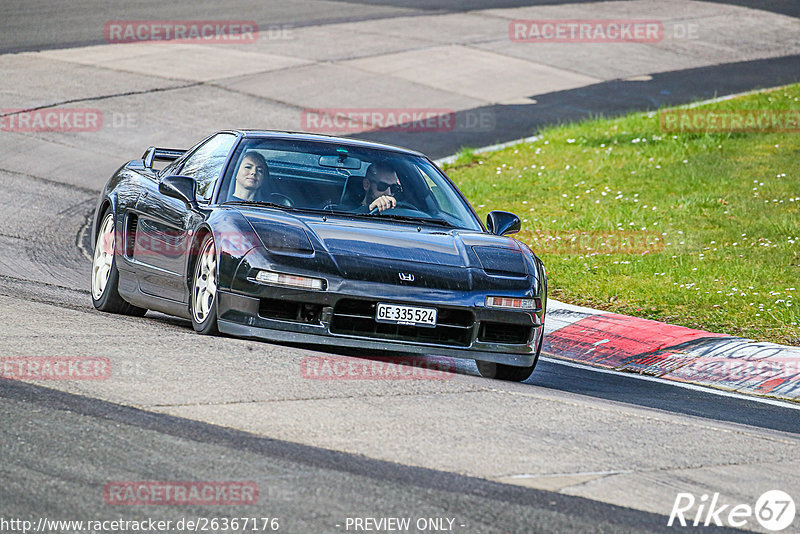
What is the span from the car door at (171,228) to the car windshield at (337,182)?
0.23 metres

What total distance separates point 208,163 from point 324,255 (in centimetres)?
189

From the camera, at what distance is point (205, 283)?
748 centimetres

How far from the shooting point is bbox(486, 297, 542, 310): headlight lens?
24.0ft

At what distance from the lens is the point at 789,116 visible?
20.7m

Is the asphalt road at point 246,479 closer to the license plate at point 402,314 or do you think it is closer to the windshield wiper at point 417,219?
the license plate at point 402,314


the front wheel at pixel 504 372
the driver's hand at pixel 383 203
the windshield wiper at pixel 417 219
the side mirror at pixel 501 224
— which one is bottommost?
the front wheel at pixel 504 372

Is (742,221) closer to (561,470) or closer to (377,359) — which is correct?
(377,359)

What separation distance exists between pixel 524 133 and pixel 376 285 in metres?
14.0

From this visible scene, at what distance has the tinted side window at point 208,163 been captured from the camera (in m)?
8.29

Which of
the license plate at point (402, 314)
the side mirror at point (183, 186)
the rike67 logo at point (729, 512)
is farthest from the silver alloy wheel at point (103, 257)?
the rike67 logo at point (729, 512)

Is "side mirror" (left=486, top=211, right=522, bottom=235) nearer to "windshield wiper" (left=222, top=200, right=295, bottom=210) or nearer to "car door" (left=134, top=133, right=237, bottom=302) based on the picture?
"windshield wiper" (left=222, top=200, right=295, bottom=210)

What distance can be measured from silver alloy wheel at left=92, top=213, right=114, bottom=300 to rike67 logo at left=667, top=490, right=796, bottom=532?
5.13 metres

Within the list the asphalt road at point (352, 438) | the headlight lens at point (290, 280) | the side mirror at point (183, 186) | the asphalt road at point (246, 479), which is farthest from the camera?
the side mirror at point (183, 186)

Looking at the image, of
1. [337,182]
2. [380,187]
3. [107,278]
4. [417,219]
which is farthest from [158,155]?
[417,219]
